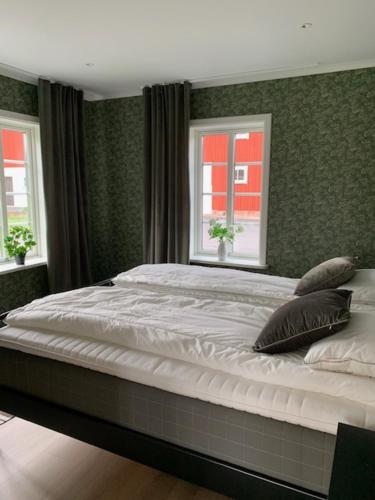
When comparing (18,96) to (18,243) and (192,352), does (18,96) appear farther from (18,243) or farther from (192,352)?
(192,352)

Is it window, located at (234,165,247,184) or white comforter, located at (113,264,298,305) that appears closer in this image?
white comforter, located at (113,264,298,305)

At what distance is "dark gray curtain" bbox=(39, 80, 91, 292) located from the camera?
12.5 ft

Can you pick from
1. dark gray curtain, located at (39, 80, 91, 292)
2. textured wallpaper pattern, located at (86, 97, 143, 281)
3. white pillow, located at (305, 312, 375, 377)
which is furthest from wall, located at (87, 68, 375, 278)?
white pillow, located at (305, 312, 375, 377)

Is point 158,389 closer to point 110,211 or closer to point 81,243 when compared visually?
point 81,243

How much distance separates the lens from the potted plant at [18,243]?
367 centimetres

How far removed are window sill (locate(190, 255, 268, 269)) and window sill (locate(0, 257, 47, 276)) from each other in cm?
165

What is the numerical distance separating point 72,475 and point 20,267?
231 cm

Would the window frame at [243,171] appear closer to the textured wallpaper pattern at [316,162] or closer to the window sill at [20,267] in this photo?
the textured wallpaper pattern at [316,162]

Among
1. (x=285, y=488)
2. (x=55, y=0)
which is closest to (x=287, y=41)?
(x=55, y=0)

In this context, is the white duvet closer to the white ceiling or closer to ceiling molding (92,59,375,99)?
the white ceiling

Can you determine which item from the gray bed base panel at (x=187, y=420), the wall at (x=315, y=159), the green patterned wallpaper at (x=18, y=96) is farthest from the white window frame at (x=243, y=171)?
the gray bed base panel at (x=187, y=420)

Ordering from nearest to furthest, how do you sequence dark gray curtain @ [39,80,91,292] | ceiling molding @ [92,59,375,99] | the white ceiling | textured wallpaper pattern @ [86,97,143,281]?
1. the white ceiling
2. ceiling molding @ [92,59,375,99]
3. dark gray curtain @ [39,80,91,292]
4. textured wallpaper pattern @ [86,97,143,281]

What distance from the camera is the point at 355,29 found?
2.64 m

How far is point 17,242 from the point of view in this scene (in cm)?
374
